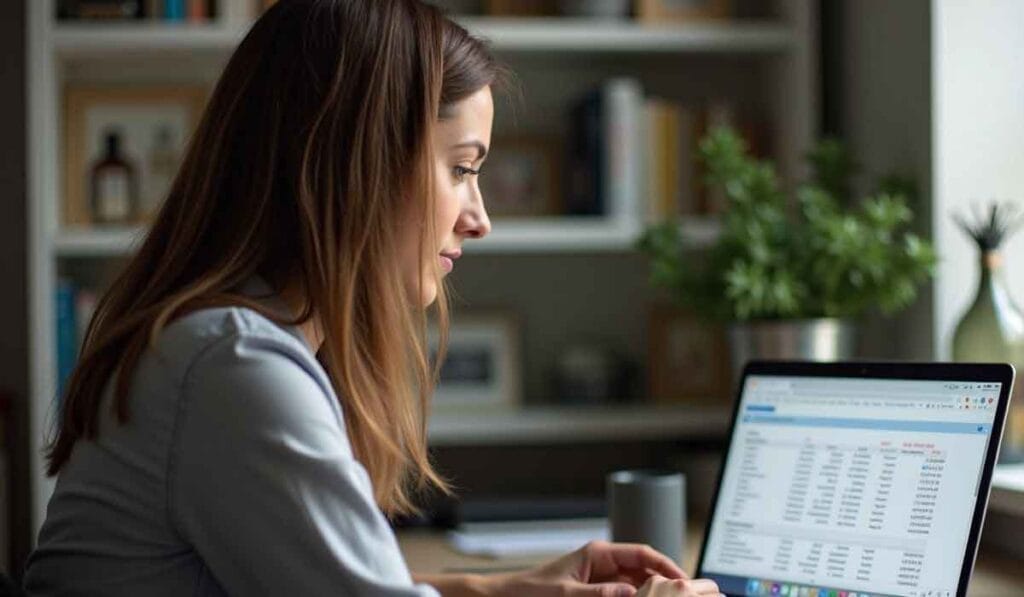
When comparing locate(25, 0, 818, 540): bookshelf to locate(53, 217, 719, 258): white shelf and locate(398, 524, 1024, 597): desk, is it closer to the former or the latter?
locate(53, 217, 719, 258): white shelf

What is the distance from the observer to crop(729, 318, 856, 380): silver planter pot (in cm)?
219

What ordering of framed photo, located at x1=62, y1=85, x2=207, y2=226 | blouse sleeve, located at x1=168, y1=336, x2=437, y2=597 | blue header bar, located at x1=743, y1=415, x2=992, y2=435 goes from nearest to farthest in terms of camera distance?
blouse sleeve, located at x1=168, y1=336, x2=437, y2=597 < blue header bar, located at x1=743, y1=415, x2=992, y2=435 < framed photo, located at x1=62, y1=85, x2=207, y2=226

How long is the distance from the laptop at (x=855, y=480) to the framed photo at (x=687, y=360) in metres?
1.12

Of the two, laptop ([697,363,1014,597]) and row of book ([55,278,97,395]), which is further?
row of book ([55,278,97,395])

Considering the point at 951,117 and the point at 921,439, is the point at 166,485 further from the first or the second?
the point at 951,117

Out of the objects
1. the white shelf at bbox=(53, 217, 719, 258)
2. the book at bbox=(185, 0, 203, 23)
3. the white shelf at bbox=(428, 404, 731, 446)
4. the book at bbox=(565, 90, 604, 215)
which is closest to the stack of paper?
the white shelf at bbox=(428, 404, 731, 446)

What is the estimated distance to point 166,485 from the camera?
108 centimetres

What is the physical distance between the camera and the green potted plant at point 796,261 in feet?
7.01

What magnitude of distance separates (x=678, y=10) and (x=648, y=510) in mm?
1200

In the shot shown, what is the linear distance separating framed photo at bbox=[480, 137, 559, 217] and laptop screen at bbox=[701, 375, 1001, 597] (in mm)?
1182

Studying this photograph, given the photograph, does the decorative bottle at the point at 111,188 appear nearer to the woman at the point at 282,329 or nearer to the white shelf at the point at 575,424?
the white shelf at the point at 575,424

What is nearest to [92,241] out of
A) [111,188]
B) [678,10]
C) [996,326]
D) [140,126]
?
[111,188]

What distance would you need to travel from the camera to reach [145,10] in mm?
2508

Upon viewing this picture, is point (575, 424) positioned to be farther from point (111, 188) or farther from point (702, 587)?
point (702, 587)
